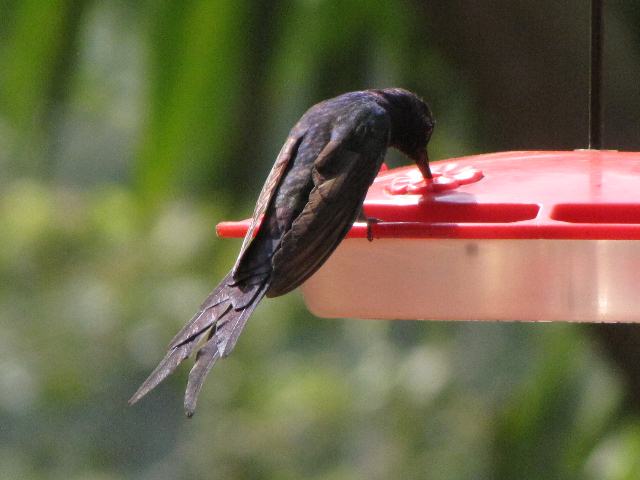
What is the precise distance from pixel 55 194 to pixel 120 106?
0.75 meters

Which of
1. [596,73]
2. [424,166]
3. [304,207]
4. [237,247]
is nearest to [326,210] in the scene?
[304,207]

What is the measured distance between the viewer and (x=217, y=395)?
23.1ft

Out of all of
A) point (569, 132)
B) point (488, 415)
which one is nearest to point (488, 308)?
point (569, 132)

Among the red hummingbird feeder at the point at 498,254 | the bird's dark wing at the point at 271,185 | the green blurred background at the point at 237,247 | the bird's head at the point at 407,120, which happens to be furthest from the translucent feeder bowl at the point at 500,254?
the green blurred background at the point at 237,247

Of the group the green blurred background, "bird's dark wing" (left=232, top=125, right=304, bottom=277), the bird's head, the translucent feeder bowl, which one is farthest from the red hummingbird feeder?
the green blurred background

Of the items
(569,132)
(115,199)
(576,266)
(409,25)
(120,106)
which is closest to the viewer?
(576,266)

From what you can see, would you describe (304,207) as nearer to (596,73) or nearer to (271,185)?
(271,185)

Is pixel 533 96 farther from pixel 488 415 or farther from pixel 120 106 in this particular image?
pixel 120 106

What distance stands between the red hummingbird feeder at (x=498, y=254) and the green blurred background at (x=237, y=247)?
1.04 m

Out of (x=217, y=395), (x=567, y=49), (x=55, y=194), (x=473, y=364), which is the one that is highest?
(x=567, y=49)

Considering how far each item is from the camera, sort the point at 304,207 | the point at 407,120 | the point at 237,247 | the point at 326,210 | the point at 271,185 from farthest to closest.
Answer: the point at 237,247 → the point at 407,120 → the point at 271,185 → the point at 304,207 → the point at 326,210

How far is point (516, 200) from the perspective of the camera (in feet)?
6.48

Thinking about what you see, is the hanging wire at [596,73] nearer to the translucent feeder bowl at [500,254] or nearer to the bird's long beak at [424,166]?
the translucent feeder bowl at [500,254]

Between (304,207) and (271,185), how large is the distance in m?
0.18
